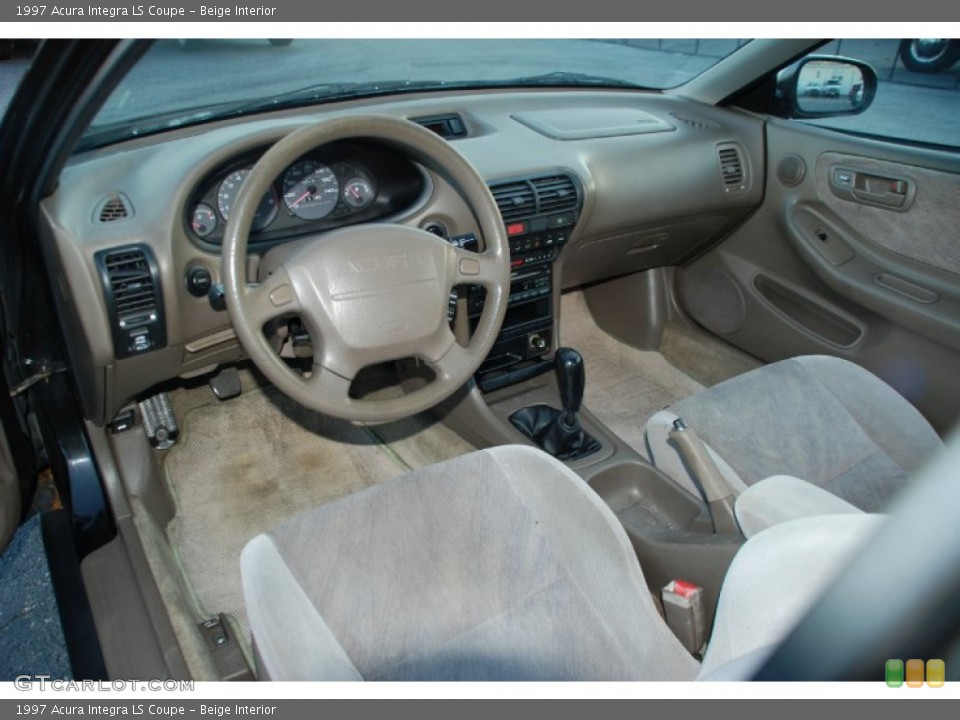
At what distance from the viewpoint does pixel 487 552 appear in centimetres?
151

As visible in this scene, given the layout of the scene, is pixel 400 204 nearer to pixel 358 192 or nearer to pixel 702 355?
pixel 358 192

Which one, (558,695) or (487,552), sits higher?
(558,695)

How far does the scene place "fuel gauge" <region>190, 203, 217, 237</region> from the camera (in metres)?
1.80

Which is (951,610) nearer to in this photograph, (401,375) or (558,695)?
(558,695)

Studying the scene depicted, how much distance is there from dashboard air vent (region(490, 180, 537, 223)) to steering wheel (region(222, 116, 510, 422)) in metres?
0.42

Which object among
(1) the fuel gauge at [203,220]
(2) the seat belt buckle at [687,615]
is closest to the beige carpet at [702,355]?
(2) the seat belt buckle at [687,615]

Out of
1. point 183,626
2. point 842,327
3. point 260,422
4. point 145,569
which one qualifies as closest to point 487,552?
point 183,626

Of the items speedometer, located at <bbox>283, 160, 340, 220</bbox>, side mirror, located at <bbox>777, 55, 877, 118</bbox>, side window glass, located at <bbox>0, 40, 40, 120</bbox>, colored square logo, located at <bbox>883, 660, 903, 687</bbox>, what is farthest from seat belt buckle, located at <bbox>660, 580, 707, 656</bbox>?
side mirror, located at <bbox>777, 55, 877, 118</bbox>

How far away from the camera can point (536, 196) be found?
2205 millimetres

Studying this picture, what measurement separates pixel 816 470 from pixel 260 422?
5.52 ft

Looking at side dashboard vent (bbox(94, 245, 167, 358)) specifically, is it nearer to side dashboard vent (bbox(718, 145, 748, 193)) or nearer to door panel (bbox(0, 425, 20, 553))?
door panel (bbox(0, 425, 20, 553))

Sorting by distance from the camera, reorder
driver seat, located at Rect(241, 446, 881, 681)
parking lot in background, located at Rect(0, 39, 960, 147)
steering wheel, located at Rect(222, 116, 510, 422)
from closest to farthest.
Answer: driver seat, located at Rect(241, 446, 881, 681), steering wheel, located at Rect(222, 116, 510, 422), parking lot in background, located at Rect(0, 39, 960, 147)

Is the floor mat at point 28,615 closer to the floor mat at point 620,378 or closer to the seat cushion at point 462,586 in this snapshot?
the seat cushion at point 462,586

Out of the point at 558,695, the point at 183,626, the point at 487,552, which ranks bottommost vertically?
the point at 183,626
